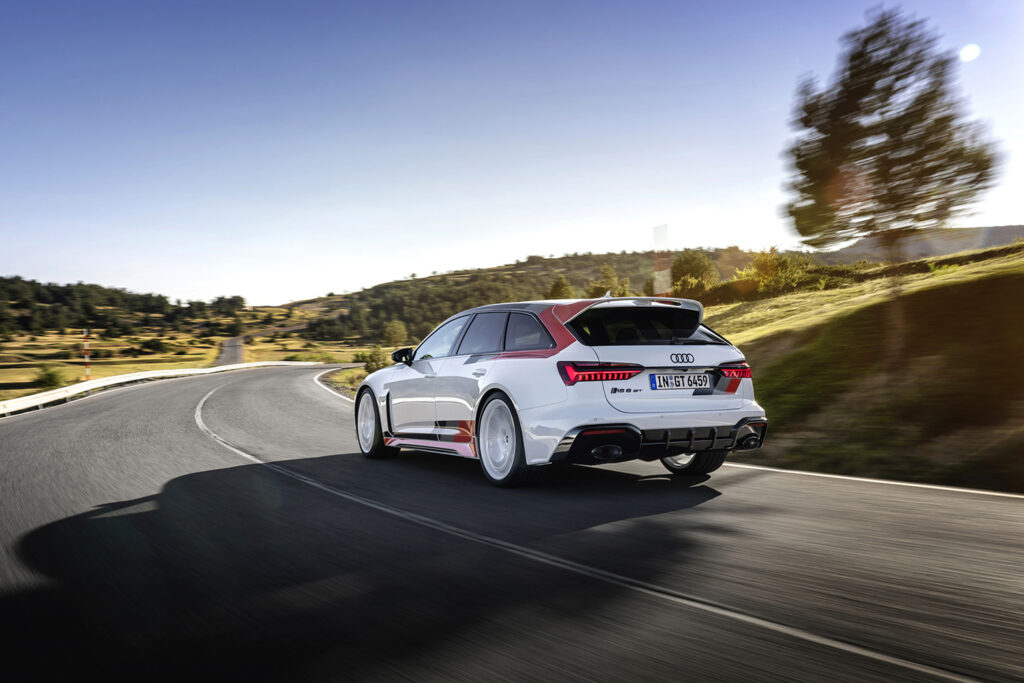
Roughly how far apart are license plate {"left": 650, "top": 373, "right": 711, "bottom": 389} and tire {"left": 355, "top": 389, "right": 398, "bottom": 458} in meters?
3.90

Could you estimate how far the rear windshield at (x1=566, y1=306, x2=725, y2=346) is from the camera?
6355mm

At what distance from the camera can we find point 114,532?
17.6 ft

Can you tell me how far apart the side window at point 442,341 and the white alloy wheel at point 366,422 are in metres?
1.09

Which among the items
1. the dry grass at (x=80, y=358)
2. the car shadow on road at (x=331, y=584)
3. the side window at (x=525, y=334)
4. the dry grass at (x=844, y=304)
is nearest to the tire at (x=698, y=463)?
the car shadow on road at (x=331, y=584)

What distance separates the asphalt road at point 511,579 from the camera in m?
2.95

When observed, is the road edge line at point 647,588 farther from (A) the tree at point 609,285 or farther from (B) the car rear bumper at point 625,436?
(A) the tree at point 609,285

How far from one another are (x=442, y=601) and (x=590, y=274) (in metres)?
153

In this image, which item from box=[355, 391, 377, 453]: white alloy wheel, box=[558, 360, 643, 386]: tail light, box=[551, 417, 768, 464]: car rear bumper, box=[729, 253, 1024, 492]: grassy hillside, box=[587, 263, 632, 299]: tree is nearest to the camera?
box=[551, 417, 768, 464]: car rear bumper

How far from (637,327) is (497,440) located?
5.53 feet


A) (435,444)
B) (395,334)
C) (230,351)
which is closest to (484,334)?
(435,444)

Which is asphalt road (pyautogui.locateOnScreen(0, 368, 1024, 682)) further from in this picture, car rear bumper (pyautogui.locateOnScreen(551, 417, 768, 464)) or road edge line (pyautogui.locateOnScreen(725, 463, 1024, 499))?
car rear bumper (pyautogui.locateOnScreen(551, 417, 768, 464))

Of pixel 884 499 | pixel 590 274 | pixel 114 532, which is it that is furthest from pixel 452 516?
pixel 590 274

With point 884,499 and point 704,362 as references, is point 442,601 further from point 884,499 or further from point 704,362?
point 884,499

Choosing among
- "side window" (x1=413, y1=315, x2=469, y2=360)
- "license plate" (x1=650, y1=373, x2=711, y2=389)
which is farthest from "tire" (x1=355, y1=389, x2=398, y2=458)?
"license plate" (x1=650, y1=373, x2=711, y2=389)
